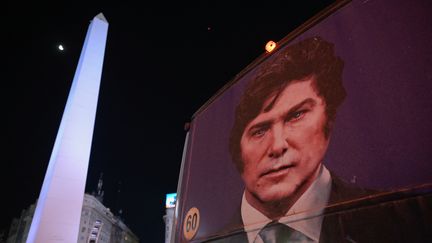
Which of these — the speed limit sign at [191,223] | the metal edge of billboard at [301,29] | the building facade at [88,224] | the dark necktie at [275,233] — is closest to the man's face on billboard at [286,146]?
the dark necktie at [275,233]

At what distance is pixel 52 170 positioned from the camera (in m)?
15.6

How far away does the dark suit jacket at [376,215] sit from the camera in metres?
1.62

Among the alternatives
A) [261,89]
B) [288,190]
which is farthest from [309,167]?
[261,89]

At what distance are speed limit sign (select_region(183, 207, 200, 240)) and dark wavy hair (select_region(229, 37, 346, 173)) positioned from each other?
31.9 inches

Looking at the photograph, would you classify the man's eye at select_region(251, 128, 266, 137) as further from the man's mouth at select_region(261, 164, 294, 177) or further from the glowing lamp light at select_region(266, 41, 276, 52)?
the glowing lamp light at select_region(266, 41, 276, 52)

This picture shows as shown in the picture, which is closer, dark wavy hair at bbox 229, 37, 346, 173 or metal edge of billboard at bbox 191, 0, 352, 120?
dark wavy hair at bbox 229, 37, 346, 173

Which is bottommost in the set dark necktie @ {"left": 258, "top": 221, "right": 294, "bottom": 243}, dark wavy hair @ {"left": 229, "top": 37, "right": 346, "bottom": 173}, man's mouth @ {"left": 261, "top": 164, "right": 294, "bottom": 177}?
dark necktie @ {"left": 258, "top": 221, "right": 294, "bottom": 243}

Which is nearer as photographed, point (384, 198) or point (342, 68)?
point (384, 198)

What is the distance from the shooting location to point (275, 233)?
2.37 m

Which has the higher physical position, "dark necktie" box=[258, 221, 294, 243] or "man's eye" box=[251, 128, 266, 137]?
"man's eye" box=[251, 128, 266, 137]

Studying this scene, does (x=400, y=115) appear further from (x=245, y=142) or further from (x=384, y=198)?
(x=245, y=142)

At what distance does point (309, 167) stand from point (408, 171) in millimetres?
745

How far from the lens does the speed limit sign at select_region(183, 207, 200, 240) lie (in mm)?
3350

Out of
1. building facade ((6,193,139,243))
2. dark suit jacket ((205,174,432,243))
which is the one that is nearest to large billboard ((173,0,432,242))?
dark suit jacket ((205,174,432,243))
